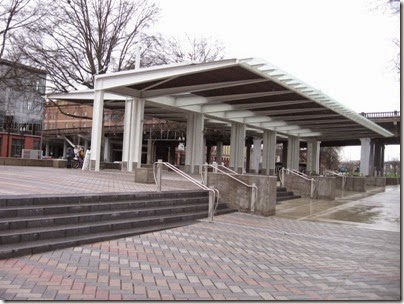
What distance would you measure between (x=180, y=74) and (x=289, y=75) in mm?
4240

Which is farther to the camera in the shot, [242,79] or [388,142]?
[388,142]

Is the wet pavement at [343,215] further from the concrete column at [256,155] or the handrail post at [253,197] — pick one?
the concrete column at [256,155]

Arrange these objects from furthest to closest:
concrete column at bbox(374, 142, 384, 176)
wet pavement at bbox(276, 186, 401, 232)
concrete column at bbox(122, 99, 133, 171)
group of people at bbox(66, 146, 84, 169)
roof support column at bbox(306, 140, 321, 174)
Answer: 1. concrete column at bbox(374, 142, 384, 176)
2. roof support column at bbox(306, 140, 321, 174)
3. group of people at bbox(66, 146, 84, 169)
4. concrete column at bbox(122, 99, 133, 171)
5. wet pavement at bbox(276, 186, 401, 232)

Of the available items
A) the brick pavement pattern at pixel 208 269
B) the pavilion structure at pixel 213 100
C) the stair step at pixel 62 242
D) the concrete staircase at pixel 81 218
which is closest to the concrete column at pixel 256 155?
the pavilion structure at pixel 213 100

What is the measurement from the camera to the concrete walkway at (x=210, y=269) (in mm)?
4750

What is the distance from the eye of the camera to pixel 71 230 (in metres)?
6.96

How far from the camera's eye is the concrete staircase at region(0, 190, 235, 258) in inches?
247

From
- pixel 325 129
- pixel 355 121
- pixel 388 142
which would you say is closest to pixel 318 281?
pixel 355 121

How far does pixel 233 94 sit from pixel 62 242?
14980mm

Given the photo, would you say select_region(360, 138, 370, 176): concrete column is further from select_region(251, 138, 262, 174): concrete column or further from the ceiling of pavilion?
the ceiling of pavilion

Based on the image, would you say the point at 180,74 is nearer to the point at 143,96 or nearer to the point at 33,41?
the point at 143,96

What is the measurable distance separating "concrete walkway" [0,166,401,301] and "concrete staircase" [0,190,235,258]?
0.30 m

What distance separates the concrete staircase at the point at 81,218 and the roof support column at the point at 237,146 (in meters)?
17.4

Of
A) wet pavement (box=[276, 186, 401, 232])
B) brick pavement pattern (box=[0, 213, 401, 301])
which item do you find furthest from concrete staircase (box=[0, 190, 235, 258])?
wet pavement (box=[276, 186, 401, 232])
